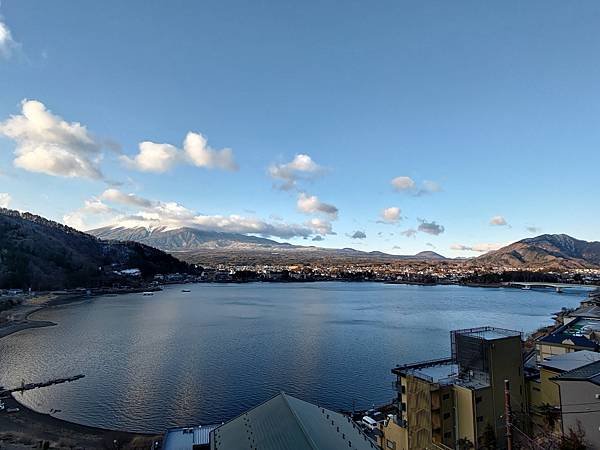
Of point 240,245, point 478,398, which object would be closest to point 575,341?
point 478,398

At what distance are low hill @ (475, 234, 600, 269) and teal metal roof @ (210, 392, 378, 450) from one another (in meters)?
78.8

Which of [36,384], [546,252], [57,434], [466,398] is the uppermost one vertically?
[546,252]

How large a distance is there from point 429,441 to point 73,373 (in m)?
9.75

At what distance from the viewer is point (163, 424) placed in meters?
7.27

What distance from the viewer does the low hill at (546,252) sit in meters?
78.1

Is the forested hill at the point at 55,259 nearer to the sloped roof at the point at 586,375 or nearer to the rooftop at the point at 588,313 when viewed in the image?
the rooftop at the point at 588,313

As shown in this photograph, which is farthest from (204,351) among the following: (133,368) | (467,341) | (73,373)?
(467,341)

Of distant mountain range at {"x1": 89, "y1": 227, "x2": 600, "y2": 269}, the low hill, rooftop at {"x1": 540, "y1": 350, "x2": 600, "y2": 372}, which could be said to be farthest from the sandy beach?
distant mountain range at {"x1": 89, "y1": 227, "x2": 600, "y2": 269}

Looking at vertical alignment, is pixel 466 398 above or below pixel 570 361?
below

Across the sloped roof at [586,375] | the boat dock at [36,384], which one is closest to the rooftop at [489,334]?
the sloped roof at [586,375]

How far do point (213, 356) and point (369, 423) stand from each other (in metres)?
6.92

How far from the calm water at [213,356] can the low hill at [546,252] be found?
207 ft

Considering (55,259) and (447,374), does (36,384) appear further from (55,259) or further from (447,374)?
(55,259)

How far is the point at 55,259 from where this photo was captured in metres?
36.3
